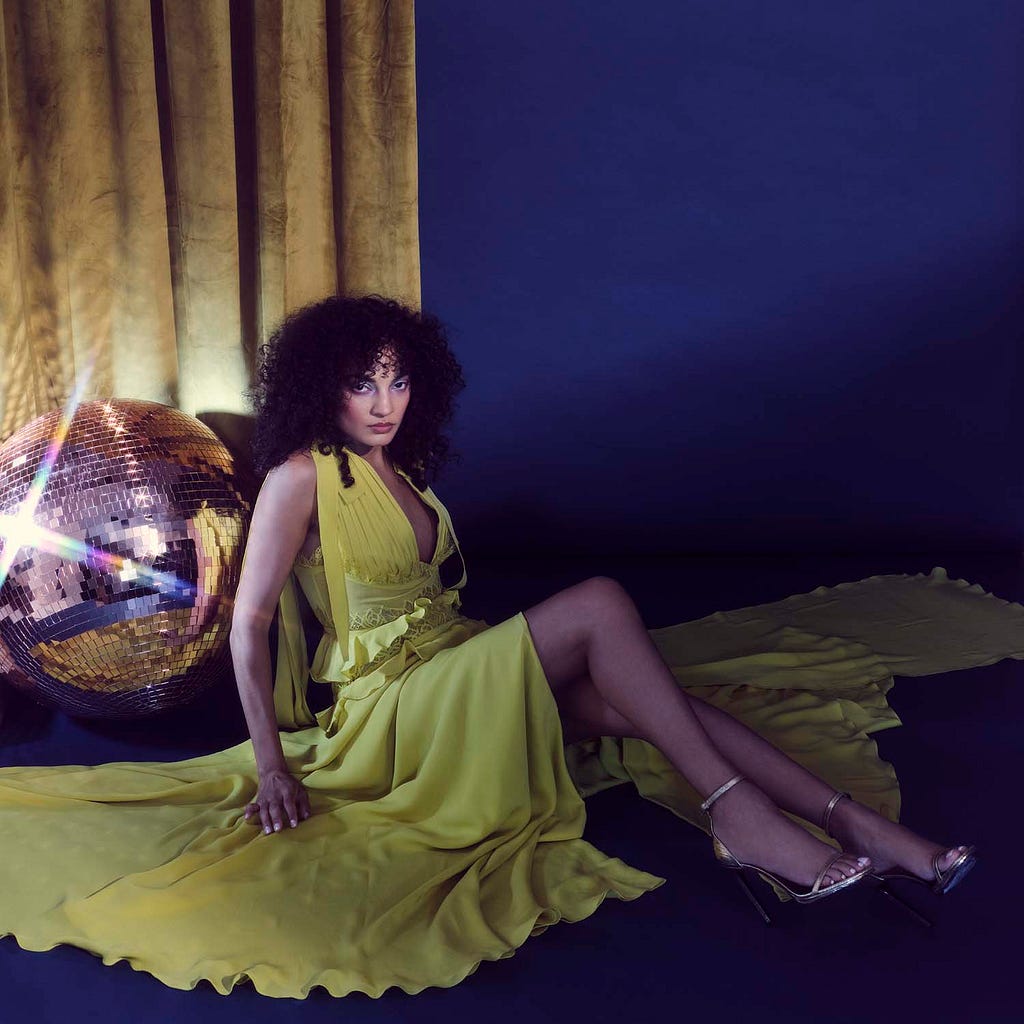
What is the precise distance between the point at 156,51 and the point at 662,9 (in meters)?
1.43

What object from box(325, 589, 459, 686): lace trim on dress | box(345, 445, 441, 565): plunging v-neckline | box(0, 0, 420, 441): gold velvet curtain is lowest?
box(325, 589, 459, 686): lace trim on dress

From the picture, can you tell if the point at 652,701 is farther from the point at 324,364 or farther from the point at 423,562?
the point at 324,364

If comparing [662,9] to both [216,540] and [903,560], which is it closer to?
[903,560]

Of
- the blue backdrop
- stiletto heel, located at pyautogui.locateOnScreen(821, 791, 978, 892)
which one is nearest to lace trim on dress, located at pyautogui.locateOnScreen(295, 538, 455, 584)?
stiletto heel, located at pyautogui.locateOnScreen(821, 791, 978, 892)

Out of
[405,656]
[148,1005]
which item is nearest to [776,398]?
[405,656]

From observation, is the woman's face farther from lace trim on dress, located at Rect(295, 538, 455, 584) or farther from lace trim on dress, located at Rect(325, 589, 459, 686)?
lace trim on dress, located at Rect(325, 589, 459, 686)

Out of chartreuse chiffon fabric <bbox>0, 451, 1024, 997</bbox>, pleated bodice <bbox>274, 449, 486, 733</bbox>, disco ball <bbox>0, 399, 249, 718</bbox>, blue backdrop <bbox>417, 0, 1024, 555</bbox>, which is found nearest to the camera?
chartreuse chiffon fabric <bbox>0, 451, 1024, 997</bbox>

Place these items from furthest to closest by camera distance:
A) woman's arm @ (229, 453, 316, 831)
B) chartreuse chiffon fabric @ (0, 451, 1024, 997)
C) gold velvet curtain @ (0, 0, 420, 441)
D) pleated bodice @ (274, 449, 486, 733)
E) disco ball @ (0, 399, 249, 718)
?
gold velvet curtain @ (0, 0, 420, 441)
disco ball @ (0, 399, 249, 718)
pleated bodice @ (274, 449, 486, 733)
woman's arm @ (229, 453, 316, 831)
chartreuse chiffon fabric @ (0, 451, 1024, 997)

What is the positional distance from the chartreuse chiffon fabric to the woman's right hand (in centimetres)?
2

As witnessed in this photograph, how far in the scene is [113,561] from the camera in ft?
6.17

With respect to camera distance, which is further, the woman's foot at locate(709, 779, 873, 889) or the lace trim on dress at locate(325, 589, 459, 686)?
the lace trim on dress at locate(325, 589, 459, 686)

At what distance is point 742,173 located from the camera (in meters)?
3.14

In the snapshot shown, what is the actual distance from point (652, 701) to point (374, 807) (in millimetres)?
464

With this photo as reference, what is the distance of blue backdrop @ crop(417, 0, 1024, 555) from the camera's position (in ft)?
10.1
